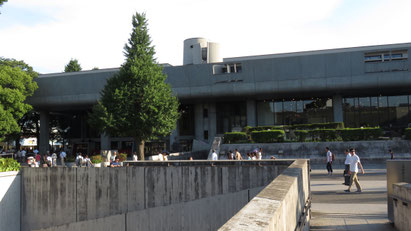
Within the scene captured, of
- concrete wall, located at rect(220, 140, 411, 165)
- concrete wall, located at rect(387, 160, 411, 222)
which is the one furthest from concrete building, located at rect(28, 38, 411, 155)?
concrete wall, located at rect(387, 160, 411, 222)

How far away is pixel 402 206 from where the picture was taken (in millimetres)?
5750

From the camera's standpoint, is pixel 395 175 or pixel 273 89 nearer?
pixel 395 175

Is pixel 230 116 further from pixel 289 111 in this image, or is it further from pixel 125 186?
pixel 125 186

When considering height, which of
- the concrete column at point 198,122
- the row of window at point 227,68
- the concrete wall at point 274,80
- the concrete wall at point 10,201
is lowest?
the concrete wall at point 10,201

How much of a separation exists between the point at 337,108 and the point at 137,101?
71.1ft

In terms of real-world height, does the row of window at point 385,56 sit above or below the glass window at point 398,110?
above

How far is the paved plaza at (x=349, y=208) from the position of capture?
6.79 meters

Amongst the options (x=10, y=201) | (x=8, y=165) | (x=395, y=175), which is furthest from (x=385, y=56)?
(x=10, y=201)

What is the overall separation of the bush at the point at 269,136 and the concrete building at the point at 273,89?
27.2ft

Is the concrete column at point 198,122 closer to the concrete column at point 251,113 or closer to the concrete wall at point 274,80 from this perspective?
the concrete wall at point 274,80

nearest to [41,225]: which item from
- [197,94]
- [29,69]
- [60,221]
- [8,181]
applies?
[60,221]

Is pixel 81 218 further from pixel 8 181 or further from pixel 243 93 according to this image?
pixel 243 93

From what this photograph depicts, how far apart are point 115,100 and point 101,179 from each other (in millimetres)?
12247

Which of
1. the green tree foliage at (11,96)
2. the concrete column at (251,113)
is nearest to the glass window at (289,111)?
the concrete column at (251,113)
